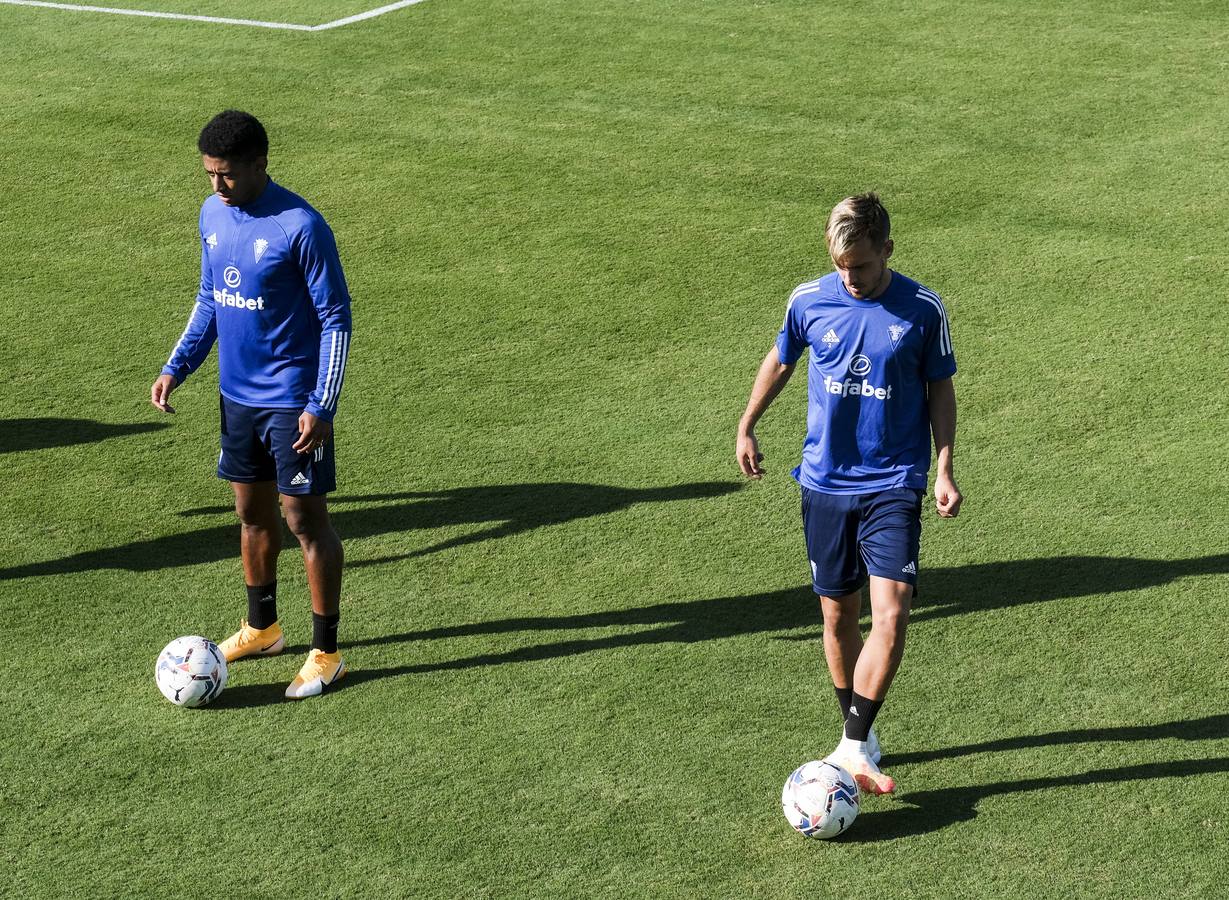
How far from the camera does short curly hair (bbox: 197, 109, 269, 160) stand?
5805 mm

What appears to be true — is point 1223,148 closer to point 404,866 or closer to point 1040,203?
point 1040,203

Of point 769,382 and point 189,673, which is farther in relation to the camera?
point 189,673

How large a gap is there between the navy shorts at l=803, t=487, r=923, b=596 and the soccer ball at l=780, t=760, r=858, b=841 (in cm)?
64

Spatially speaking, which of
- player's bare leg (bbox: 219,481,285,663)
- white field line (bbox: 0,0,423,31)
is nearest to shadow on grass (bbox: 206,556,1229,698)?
player's bare leg (bbox: 219,481,285,663)

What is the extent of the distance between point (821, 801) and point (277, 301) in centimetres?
272

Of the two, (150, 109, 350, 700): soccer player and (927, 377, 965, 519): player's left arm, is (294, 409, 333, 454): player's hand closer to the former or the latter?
(150, 109, 350, 700): soccer player

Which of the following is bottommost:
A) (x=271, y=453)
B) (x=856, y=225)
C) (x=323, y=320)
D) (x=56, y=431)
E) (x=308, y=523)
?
(x=56, y=431)

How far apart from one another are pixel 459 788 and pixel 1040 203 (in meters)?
7.45

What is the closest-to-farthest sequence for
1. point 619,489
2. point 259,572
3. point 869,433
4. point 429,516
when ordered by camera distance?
point 869,433
point 259,572
point 429,516
point 619,489

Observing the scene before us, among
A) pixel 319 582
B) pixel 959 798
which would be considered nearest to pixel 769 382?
pixel 959 798

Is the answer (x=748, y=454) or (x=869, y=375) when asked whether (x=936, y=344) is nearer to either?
(x=869, y=375)

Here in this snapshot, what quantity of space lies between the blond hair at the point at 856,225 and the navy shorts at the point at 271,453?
7.08 ft

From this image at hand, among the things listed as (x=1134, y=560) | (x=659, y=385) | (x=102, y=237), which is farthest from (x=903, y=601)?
(x=102, y=237)

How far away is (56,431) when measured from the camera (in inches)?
348
